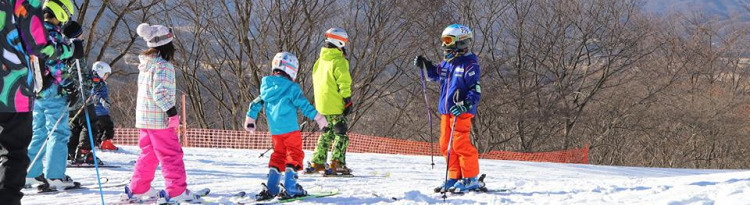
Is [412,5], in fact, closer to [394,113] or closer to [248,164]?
[394,113]

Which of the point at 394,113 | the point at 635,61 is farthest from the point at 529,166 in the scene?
the point at 394,113

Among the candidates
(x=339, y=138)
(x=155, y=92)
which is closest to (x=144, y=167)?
(x=155, y=92)

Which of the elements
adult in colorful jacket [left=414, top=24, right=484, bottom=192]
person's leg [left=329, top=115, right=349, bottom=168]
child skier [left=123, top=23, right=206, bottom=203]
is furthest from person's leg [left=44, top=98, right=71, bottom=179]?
adult in colorful jacket [left=414, top=24, right=484, bottom=192]

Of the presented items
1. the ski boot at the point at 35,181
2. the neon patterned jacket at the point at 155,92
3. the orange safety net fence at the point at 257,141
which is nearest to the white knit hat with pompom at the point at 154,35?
the neon patterned jacket at the point at 155,92

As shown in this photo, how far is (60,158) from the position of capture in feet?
18.9

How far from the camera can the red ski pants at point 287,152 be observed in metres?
5.45

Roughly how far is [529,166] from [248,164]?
520cm

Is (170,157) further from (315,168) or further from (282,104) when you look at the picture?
(315,168)

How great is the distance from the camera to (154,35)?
5016mm

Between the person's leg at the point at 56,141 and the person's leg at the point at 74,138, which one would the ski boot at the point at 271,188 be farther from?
the person's leg at the point at 74,138

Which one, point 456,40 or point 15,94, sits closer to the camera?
point 15,94

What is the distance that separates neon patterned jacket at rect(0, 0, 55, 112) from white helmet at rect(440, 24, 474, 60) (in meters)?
3.53

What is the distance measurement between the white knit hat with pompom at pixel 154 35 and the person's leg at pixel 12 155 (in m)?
1.97

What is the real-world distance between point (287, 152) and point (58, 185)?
7.44 ft
